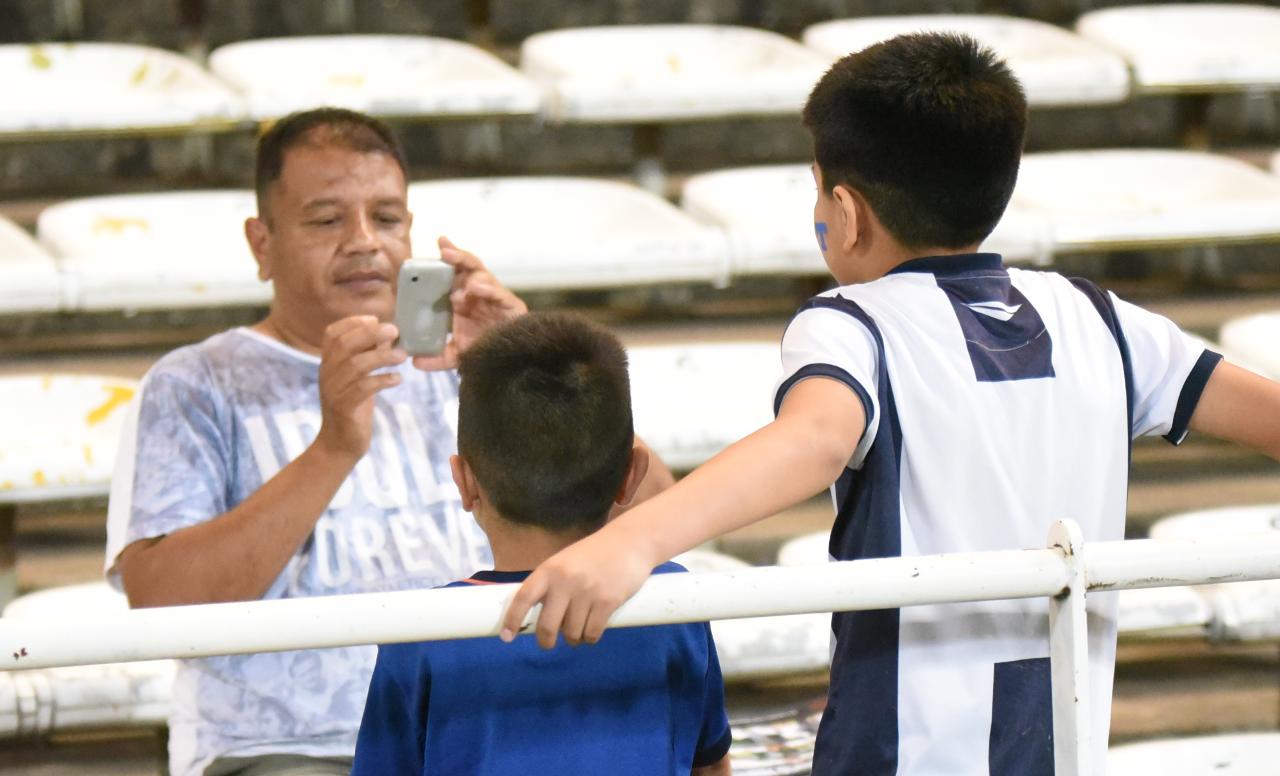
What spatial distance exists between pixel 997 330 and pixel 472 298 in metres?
0.59

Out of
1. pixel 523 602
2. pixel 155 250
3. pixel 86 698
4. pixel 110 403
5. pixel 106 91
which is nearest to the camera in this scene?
pixel 523 602

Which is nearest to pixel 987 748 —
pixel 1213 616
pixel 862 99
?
pixel 862 99

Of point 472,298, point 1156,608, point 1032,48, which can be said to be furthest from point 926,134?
point 1032,48

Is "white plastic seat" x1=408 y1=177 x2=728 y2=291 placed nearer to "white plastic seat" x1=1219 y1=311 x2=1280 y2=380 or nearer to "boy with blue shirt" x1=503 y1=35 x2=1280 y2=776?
"white plastic seat" x1=1219 y1=311 x2=1280 y2=380

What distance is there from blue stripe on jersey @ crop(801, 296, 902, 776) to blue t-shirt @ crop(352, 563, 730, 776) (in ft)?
0.36

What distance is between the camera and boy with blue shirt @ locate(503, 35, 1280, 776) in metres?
1.04

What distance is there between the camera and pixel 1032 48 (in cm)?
302

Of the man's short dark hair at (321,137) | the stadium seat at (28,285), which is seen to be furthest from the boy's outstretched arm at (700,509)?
the stadium seat at (28,285)

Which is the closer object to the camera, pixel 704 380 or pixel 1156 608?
pixel 1156 608

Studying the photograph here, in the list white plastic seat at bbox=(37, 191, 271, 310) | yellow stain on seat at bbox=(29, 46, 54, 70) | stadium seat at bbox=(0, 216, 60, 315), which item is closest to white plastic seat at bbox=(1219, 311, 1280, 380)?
white plastic seat at bbox=(37, 191, 271, 310)

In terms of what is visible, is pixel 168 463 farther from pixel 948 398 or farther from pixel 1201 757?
pixel 1201 757

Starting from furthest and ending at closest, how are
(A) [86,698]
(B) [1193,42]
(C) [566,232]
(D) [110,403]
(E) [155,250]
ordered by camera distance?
(B) [1193,42] → (C) [566,232] → (E) [155,250] → (D) [110,403] → (A) [86,698]

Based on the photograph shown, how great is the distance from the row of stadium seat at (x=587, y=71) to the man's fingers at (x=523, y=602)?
1.82 m

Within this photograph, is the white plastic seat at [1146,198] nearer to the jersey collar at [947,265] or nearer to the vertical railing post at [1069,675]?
the jersey collar at [947,265]
